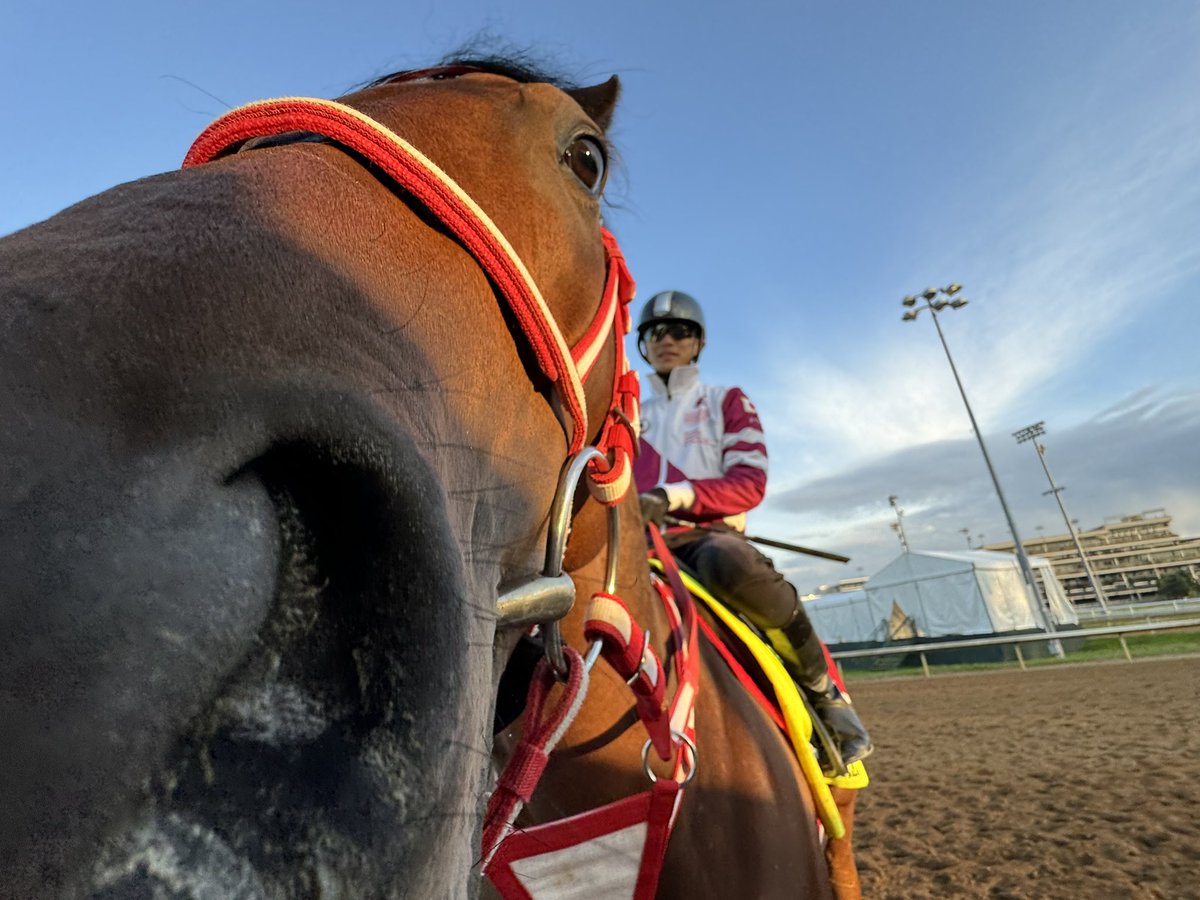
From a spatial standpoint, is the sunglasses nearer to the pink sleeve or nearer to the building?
the pink sleeve

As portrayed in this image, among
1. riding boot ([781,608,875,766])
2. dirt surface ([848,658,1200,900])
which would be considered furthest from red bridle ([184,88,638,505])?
dirt surface ([848,658,1200,900])

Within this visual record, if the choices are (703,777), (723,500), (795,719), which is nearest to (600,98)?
(723,500)

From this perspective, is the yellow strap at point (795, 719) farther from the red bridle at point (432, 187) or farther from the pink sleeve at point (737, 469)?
the red bridle at point (432, 187)

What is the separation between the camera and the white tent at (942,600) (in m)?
23.6

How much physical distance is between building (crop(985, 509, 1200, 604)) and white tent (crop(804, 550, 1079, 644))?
4316 centimetres

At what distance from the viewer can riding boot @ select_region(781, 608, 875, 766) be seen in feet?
9.12

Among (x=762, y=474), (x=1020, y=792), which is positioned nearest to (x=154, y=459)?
(x=762, y=474)

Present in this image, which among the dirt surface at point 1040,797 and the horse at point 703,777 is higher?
the horse at point 703,777

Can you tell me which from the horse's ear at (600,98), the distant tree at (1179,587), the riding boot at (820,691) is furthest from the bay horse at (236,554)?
the distant tree at (1179,587)

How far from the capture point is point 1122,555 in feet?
242

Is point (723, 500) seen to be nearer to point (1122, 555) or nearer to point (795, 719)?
point (795, 719)

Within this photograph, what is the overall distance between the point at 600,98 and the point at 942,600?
26653 millimetres

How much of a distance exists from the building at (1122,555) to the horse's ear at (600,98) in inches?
2808

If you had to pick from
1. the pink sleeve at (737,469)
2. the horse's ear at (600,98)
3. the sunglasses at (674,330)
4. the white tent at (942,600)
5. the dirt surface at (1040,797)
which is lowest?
the dirt surface at (1040,797)
